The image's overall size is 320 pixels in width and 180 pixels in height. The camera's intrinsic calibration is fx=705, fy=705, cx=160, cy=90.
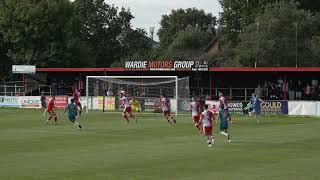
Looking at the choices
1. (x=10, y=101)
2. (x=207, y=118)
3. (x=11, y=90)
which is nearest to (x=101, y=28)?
(x=11, y=90)

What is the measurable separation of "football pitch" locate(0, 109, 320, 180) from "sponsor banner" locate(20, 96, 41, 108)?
95.3 feet

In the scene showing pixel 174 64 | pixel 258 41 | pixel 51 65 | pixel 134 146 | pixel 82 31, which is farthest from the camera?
pixel 82 31

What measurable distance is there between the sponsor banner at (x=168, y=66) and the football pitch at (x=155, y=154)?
26191 millimetres

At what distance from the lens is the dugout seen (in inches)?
2574

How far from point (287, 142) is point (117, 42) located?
9336 cm

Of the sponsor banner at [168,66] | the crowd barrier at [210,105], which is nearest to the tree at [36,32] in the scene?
the crowd barrier at [210,105]

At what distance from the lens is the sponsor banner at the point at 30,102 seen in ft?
230

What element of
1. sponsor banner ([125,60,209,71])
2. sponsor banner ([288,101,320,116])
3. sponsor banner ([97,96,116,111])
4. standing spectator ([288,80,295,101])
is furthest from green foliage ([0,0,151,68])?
sponsor banner ([288,101,320,116])

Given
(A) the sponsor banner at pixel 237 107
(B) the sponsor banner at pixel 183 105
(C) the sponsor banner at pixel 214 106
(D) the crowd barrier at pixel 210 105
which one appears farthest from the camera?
(B) the sponsor banner at pixel 183 105

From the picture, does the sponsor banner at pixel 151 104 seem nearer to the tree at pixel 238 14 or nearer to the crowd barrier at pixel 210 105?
the crowd barrier at pixel 210 105

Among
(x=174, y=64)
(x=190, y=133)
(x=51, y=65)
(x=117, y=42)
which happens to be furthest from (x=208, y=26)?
(x=190, y=133)

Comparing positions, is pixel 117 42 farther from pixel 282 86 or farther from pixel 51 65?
pixel 282 86

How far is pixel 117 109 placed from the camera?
2520 inches

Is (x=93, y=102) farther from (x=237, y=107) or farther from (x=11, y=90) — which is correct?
(x=11, y=90)
